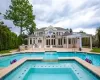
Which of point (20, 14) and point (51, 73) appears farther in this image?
point (20, 14)

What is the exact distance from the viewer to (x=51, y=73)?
8.46 m

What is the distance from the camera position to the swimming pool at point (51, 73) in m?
7.07

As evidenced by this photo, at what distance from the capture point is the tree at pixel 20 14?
1356 inches

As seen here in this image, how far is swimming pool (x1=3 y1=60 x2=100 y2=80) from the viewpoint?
7.07 metres

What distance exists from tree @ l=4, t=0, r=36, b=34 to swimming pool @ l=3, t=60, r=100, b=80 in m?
23.8

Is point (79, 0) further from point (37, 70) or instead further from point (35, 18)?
point (35, 18)

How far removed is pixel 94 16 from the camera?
24422 mm

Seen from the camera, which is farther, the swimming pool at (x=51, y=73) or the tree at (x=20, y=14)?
the tree at (x=20, y=14)

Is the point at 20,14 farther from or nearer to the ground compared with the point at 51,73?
farther from the ground

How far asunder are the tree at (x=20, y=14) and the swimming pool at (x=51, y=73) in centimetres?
2380

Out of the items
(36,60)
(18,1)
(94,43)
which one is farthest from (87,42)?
(36,60)

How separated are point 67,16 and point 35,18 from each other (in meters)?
8.86

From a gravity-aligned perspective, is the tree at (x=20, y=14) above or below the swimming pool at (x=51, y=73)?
above

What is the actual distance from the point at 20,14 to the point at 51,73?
28399 mm
